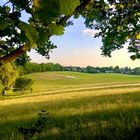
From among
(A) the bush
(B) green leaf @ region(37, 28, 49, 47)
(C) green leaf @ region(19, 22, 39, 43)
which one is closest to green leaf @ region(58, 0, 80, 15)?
(C) green leaf @ region(19, 22, 39, 43)

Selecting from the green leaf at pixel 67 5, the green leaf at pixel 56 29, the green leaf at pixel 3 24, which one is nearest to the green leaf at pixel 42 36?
the green leaf at pixel 56 29

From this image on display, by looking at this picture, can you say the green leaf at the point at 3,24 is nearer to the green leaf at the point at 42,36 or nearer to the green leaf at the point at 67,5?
the green leaf at the point at 42,36

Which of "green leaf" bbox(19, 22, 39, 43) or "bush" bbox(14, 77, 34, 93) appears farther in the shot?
"bush" bbox(14, 77, 34, 93)

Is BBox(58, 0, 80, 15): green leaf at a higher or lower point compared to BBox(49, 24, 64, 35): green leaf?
higher

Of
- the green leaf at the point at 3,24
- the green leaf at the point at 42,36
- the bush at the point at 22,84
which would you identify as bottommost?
the bush at the point at 22,84

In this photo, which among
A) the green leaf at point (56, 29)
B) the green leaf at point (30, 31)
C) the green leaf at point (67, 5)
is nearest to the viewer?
the green leaf at point (67, 5)

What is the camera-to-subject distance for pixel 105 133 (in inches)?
424

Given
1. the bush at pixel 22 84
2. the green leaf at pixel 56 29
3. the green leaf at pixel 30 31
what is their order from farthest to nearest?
the bush at pixel 22 84
the green leaf at pixel 56 29
the green leaf at pixel 30 31

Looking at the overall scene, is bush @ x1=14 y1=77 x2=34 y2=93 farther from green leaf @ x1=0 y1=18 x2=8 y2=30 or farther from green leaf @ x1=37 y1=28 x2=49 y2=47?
green leaf @ x1=0 y1=18 x2=8 y2=30

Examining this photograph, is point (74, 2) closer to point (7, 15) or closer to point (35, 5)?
point (35, 5)

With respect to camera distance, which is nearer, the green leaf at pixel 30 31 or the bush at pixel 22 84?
the green leaf at pixel 30 31

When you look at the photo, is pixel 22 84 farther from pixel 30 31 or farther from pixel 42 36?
pixel 30 31

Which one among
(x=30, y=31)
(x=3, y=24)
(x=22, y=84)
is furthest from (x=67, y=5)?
(x=22, y=84)

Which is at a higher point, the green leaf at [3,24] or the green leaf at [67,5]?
the green leaf at [67,5]
